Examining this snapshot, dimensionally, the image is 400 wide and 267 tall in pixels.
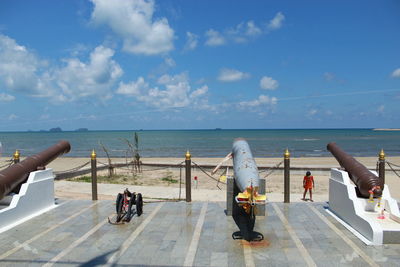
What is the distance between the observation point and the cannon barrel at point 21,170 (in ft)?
26.0

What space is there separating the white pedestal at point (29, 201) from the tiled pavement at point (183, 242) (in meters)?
0.28

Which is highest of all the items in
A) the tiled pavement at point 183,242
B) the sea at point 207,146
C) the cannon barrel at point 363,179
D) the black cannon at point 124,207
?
the cannon barrel at point 363,179

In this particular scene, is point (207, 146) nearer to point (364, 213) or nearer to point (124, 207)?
point (124, 207)

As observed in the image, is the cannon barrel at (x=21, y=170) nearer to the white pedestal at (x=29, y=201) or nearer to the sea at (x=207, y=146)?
the white pedestal at (x=29, y=201)

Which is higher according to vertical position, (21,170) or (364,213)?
(21,170)

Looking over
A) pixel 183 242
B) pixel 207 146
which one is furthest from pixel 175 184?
pixel 207 146

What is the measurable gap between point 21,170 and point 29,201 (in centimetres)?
84

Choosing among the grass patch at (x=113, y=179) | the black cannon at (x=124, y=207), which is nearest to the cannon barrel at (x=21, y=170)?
the black cannon at (x=124, y=207)

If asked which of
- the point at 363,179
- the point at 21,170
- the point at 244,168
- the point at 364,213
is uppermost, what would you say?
the point at 244,168

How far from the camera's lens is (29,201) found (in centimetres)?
866

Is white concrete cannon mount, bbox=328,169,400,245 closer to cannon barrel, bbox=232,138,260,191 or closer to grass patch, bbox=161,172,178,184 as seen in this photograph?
cannon barrel, bbox=232,138,260,191

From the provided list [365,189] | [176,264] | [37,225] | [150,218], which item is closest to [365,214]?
[365,189]

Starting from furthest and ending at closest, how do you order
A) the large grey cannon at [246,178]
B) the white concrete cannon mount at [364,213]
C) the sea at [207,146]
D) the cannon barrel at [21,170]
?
the sea at [207,146] → the cannon barrel at [21,170] → the white concrete cannon mount at [364,213] → the large grey cannon at [246,178]

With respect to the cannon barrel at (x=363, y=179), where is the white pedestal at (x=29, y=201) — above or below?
below
